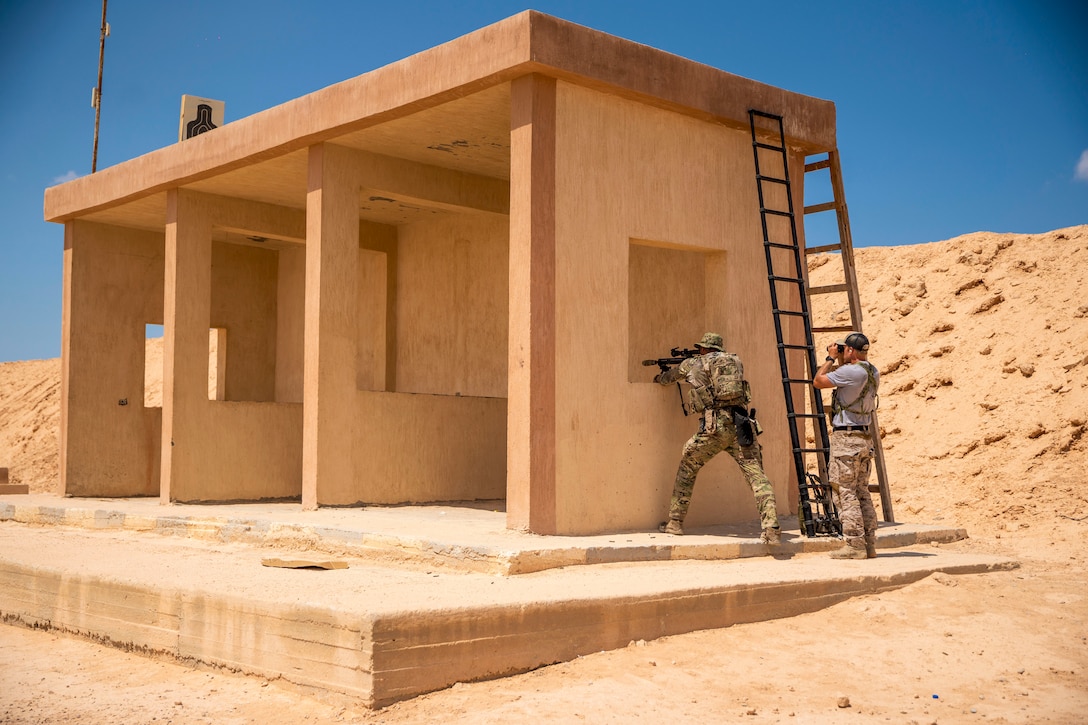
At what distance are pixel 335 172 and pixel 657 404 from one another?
169 inches

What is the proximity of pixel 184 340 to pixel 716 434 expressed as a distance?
278 inches

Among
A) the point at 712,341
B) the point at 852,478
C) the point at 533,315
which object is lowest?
the point at 852,478

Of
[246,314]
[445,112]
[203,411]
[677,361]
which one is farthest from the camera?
[246,314]

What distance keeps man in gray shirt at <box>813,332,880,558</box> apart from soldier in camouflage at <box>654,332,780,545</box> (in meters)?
0.59

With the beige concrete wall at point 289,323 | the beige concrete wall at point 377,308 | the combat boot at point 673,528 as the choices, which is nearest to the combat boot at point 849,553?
the combat boot at point 673,528

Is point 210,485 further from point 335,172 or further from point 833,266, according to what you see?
point 833,266

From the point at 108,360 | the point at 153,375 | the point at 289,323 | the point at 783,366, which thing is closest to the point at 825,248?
the point at 783,366

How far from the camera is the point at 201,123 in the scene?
13555 millimetres

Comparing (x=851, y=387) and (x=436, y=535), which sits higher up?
(x=851, y=387)

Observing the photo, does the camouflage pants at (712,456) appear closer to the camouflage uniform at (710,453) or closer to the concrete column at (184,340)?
the camouflage uniform at (710,453)

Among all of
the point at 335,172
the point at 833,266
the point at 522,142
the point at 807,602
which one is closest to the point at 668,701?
the point at 807,602

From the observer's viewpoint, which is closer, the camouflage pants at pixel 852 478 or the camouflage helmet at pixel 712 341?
the camouflage pants at pixel 852 478

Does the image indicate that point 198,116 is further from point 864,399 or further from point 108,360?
point 864,399

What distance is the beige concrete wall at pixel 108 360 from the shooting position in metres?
14.6
